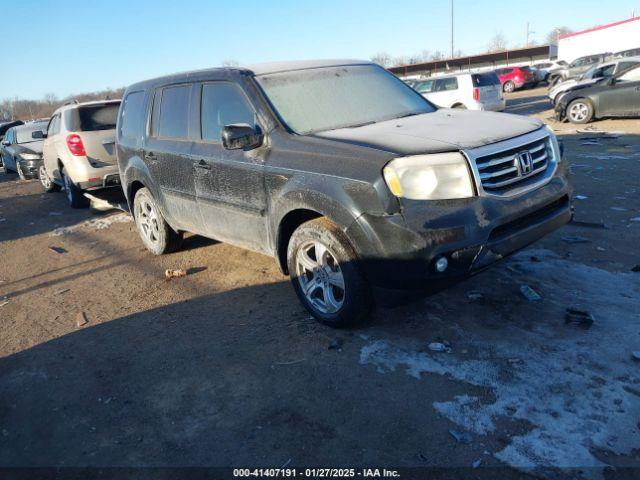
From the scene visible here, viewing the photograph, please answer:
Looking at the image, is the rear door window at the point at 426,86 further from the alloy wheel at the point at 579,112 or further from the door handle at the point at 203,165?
the door handle at the point at 203,165

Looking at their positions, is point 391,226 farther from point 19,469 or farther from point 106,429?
point 19,469

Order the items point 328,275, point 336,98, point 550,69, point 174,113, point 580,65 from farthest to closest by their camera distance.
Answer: point 550,69, point 580,65, point 174,113, point 336,98, point 328,275

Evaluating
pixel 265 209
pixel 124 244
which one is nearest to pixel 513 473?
pixel 265 209

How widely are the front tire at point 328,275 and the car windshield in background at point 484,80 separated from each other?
15.2m

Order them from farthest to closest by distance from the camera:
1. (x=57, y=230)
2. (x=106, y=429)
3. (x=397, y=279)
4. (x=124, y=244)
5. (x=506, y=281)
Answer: (x=57, y=230) < (x=124, y=244) < (x=506, y=281) < (x=397, y=279) < (x=106, y=429)

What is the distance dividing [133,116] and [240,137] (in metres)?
2.83

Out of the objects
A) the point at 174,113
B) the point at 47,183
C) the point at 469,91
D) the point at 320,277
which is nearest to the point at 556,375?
the point at 320,277

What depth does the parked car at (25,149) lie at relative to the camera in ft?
44.2

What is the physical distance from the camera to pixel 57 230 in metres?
8.50

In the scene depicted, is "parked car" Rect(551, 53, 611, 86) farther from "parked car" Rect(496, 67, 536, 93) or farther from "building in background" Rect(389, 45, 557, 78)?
"building in background" Rect(389, 45, 557, 78)

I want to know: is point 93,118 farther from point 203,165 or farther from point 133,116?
point 203,165

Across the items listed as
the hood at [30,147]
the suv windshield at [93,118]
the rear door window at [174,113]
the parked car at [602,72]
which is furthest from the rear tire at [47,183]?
the parked car at [602,72]

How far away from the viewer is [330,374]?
11.0 ft

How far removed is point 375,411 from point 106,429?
62.9 inches
